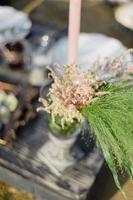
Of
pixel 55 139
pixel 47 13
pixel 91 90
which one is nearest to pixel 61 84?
pixel 91 90

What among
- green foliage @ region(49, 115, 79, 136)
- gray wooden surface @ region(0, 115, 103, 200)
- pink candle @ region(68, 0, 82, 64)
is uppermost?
pink candle @ region(68, 0, 82, 64)

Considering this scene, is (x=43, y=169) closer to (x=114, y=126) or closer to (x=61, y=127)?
(x=61, y=127)

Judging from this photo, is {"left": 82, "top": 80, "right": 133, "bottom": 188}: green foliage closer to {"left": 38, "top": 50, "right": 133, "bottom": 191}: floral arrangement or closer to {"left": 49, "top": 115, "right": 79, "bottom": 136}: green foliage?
{"left": 38, "top": 50, "right": 133, "bottom": 191}: floral arrangement

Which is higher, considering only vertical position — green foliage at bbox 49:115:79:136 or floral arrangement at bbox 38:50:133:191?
floral arrangement at bbox 38:50:133:191

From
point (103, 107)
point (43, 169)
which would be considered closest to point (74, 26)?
point (103, 107)

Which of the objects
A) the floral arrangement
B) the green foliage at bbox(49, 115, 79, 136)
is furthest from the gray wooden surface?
the floral arrangement

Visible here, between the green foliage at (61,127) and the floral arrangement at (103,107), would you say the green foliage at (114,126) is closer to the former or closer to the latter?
the floral arrangement at (103,107)

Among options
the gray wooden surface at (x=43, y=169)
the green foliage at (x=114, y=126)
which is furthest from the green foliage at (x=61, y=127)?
the green foliage at (x=114, y=126)
